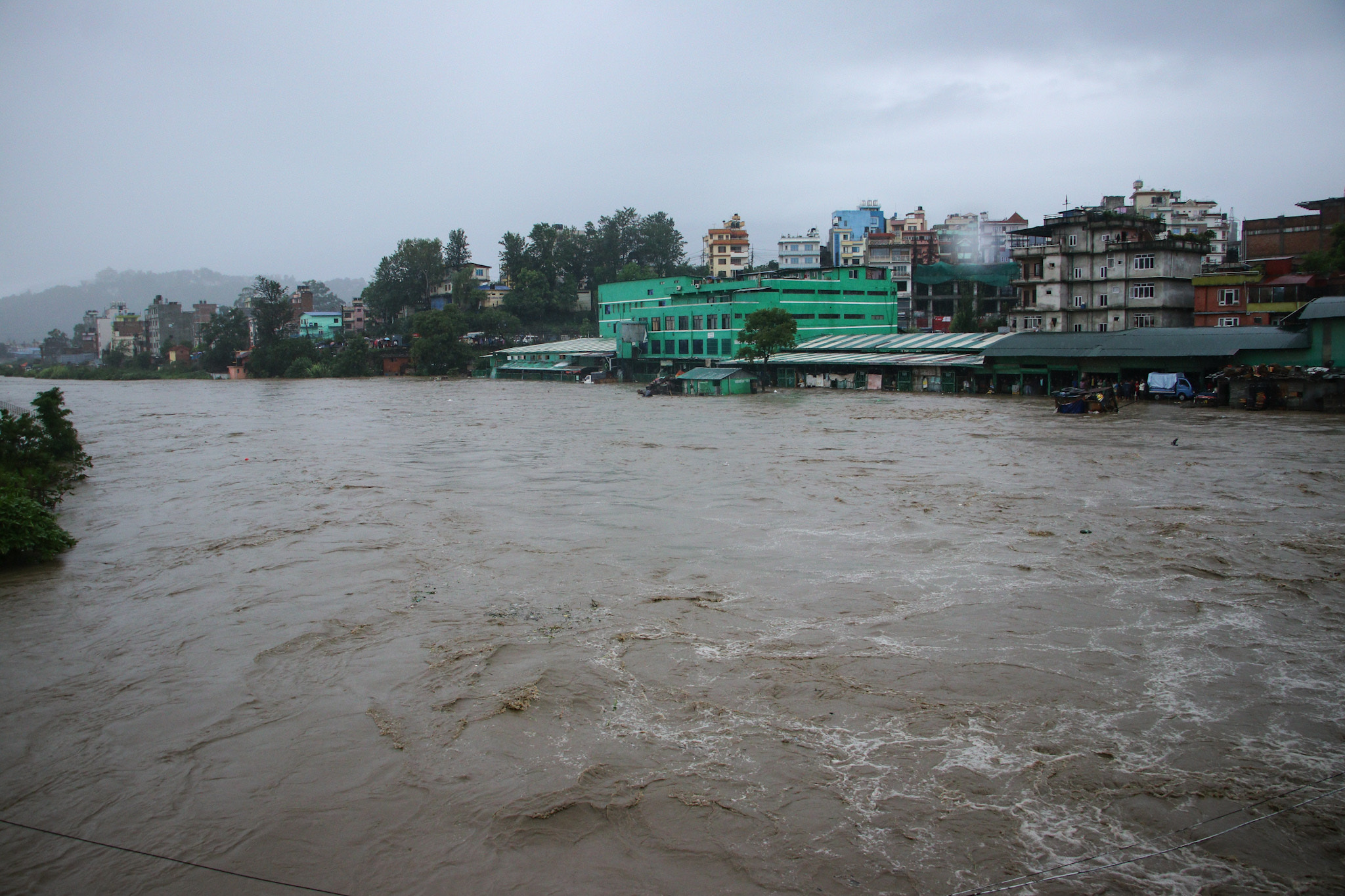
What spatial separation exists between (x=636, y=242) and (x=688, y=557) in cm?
6613

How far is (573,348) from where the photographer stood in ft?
177

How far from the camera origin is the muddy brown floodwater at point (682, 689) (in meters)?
4.25

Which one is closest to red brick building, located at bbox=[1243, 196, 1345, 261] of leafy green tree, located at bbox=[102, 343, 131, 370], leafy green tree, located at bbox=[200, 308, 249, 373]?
leafy green tree, located at bbox=[200, 308, 249, 373]

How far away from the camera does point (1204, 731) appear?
5.30 m

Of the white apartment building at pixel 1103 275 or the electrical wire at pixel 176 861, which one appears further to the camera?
the white apartment building at pixel 1103 275

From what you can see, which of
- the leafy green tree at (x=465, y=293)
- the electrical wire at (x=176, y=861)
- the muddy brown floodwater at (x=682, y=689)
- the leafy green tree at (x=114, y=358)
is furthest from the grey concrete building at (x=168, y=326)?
the electrical wire at (x=176, y=861)

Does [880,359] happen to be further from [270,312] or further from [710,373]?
[270,312]

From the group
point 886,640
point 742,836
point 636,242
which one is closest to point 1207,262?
point 886,640

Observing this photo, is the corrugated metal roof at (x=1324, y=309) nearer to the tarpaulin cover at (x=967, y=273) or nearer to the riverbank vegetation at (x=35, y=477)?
the tarpaulin cover at (x=967, y=273)

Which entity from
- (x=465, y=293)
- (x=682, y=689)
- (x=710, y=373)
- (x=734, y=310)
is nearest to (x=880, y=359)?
(x=710, y=373)

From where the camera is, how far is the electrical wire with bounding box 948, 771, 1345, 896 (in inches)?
154

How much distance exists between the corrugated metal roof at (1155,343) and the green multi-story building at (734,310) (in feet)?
39.9

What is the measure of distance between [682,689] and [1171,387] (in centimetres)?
2584

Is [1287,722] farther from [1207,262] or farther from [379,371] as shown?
[379,371]
